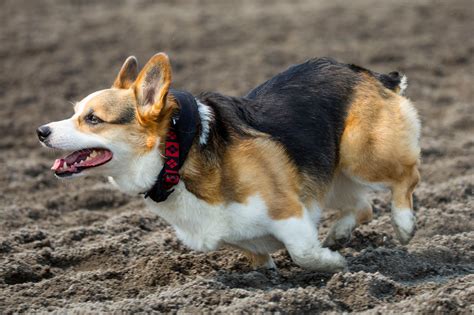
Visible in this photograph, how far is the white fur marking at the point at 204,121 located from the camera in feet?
17.7

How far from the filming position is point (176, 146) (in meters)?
5.29

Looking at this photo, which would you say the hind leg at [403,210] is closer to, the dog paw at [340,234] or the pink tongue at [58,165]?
the dog paw at [340,234]

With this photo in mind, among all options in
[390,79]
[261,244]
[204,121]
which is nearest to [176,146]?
[204,121]

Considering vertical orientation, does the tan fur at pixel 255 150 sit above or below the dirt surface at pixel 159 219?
above

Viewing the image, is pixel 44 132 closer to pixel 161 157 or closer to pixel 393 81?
pixel 161 157

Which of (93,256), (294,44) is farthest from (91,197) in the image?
(294,44)

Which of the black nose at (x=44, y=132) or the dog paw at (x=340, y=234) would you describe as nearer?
the black nose at (x=44, y=132)

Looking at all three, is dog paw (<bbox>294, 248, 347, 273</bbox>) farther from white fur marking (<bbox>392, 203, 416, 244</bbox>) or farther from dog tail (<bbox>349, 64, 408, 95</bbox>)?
dog tail (<bbox>349, 64, 408, 95</bbox>)

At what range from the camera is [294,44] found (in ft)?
44.7

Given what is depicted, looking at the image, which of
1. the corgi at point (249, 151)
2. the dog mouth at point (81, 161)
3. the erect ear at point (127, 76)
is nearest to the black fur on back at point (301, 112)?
the corgi at point (249, 151)

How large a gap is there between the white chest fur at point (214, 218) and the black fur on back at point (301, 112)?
1.23 feet

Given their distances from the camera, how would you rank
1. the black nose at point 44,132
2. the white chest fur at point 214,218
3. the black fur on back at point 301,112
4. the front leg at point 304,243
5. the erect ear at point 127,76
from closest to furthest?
the black nose at point 44,132
the white chest fur at point 214,218
the front leg at point 304,243
the black fur on back at point 301,112
the erect ear at point 127,76

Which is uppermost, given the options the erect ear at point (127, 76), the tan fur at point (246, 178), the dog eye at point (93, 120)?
the erect ear at point (127, 76)

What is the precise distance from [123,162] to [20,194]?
3.49 m
